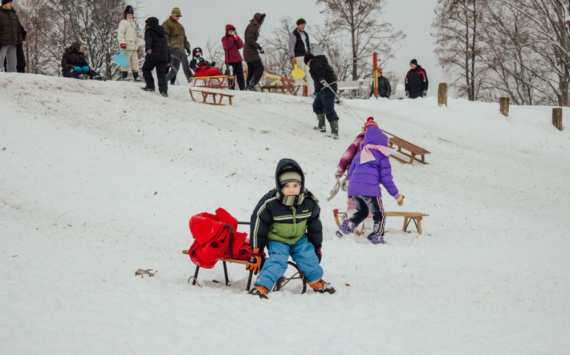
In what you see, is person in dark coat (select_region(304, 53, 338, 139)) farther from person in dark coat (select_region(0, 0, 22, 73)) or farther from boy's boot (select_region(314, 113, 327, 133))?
person in dark coat (select_region(0, 0, 22, 73))

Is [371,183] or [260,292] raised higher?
[371,183]

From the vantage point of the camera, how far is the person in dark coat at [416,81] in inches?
733

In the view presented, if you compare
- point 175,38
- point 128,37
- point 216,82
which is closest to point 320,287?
point 128,37

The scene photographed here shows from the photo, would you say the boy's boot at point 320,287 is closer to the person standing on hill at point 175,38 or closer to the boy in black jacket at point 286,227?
the boy in black jacket at point 286,227

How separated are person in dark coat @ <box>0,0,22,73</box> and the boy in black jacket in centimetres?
1067

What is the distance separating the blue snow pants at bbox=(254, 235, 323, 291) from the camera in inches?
167

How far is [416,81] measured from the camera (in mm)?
18766

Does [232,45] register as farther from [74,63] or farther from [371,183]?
[371,183]

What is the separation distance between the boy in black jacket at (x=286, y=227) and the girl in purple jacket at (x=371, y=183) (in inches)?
89.7

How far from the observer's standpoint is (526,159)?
13953 millimetres

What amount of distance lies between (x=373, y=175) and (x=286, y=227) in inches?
103

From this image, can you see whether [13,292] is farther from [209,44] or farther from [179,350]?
[209,44]

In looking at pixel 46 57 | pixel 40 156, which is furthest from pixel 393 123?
pixel 46 57

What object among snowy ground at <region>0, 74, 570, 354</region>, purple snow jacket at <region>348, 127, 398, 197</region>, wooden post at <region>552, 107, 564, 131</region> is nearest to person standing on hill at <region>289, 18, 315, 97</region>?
snowy ground at <region>0, 74, 570, 354</region>
